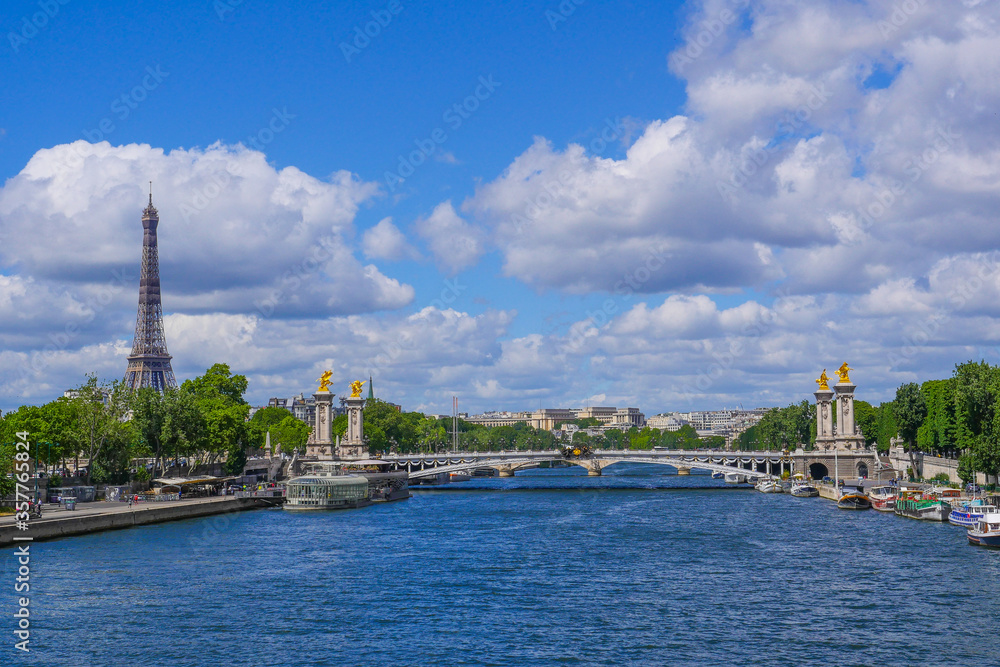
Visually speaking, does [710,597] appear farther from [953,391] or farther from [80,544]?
[953,391]

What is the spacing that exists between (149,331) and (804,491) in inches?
3168

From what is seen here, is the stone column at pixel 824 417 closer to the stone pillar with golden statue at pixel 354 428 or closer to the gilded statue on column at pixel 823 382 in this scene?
the gilded statue on column at pixel 823 382

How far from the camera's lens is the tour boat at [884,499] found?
223 feet

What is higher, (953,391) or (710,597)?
(953,391)

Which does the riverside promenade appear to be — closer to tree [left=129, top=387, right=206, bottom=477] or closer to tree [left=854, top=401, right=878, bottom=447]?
tree [left=129, top=387, right=206, bottom=477]

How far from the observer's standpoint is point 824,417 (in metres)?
103

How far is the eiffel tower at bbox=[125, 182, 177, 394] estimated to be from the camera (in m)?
124

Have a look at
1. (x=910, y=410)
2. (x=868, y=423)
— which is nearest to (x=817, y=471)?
(x=868, y=423)

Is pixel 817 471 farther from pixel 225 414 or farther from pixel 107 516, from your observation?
pixel 107 516

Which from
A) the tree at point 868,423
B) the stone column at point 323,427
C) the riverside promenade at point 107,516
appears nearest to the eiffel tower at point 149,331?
the stone column at point 323,427

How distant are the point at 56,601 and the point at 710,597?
73.0 ft

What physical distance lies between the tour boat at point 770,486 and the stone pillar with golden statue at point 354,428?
4195 centimetres

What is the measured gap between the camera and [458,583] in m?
39.9

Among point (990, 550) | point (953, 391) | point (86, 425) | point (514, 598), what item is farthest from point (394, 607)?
point (953, 391)
